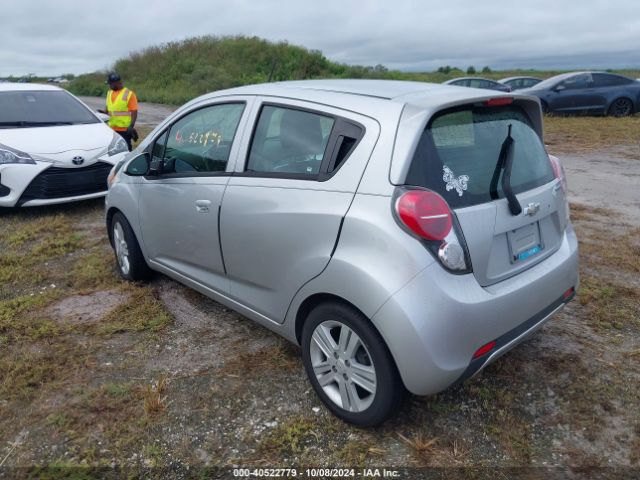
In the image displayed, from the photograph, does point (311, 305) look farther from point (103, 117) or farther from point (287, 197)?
point (103, 117)

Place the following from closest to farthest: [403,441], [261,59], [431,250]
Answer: [431,250]
[403,441]
[261,59]

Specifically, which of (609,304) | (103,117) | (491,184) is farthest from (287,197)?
(103,117)

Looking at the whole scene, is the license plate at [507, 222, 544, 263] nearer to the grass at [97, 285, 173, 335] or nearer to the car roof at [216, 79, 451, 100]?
the car roof at [216, 79, 451, 100]

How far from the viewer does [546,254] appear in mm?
2846

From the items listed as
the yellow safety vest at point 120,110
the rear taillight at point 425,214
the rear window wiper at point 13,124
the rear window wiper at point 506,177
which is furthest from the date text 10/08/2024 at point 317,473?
the yellow safety vest at point 120,110

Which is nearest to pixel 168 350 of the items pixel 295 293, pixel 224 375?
pixel 224 375

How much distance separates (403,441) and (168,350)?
1.68m

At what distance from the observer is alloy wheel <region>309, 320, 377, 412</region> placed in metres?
2.58

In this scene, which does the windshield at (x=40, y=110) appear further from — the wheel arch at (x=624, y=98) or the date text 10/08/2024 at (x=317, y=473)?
the wheel arch at (x=624, y=98)

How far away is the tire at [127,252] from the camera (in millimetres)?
4379

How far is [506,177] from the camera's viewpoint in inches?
105

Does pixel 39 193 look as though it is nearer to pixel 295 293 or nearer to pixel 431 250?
pixel 295 293

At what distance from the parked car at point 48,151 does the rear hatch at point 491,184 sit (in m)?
5.36

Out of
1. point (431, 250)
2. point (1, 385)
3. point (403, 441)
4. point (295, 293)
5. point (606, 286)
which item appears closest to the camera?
point (431, 250)
